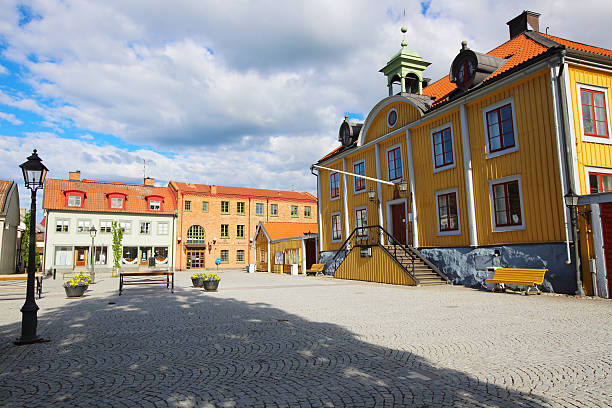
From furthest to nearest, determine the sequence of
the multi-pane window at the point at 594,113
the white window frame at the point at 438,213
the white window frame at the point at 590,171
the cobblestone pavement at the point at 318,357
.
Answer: the white window frame at the point at 438,213, the multi-pane window at the point at 594,113, the white window frame at the point at 590,171, the cobblestone pavement at the point at 318,357

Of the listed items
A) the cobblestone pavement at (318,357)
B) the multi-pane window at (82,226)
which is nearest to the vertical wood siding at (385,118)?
the cobblestone pavement at (318,357)

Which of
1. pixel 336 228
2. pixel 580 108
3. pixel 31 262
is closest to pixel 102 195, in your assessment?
pixel 336 228

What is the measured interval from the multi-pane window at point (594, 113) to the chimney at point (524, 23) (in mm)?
6255

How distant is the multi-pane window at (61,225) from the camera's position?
3981 cm

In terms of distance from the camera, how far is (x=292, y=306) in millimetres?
11109

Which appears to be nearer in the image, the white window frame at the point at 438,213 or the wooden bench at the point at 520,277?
the wooden bench at the point at 520,277

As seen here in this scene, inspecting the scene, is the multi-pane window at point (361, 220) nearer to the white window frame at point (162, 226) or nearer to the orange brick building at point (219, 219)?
the orange brick building at point (219, 219)

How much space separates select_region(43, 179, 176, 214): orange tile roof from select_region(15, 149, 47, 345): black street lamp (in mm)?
36991

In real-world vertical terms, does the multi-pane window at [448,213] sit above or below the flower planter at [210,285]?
above

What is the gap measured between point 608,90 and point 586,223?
5.13m

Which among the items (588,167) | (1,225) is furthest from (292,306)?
(1,225)

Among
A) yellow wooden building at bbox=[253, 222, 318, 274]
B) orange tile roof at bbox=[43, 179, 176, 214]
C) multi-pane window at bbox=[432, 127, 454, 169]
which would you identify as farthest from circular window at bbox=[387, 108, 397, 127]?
orange tile roof at bbox=[43, 179, 176, 214]

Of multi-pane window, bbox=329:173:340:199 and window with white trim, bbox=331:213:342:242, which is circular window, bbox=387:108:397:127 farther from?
window with white trim, bbox=331:213:342:242

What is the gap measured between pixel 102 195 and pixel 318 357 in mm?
43455
